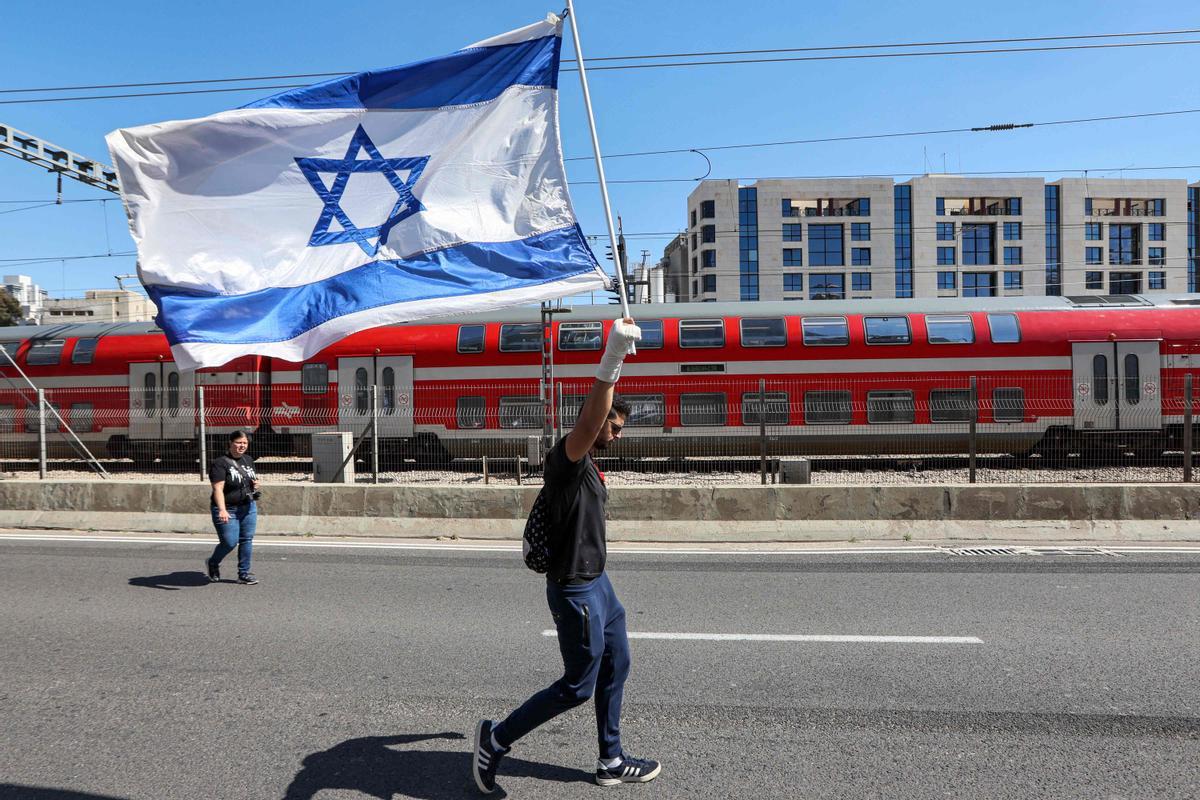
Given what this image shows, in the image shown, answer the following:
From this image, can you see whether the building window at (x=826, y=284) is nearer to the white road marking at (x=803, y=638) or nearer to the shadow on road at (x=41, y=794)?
the white road marking at (x=803, y=638)

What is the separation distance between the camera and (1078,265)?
8231cm

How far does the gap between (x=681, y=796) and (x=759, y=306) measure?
1572 centimetres

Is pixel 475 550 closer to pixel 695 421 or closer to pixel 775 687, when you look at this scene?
pixel 775 687

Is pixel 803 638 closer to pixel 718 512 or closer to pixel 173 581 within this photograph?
pixel 718 512

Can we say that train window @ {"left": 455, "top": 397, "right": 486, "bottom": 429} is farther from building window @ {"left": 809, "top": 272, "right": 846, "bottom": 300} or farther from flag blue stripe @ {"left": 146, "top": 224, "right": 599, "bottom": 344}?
building window @ {"left": 809, "top": 272, "right": 846, "bottom": 300}

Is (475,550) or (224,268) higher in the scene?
(224,268)

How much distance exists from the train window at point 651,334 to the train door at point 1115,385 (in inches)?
328

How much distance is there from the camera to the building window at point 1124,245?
83.7 meters

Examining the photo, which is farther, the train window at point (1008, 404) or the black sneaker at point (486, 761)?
the train window at point (1008, 404)

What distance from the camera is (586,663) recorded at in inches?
154

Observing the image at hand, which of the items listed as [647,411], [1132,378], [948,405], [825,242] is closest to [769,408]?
[647,411]

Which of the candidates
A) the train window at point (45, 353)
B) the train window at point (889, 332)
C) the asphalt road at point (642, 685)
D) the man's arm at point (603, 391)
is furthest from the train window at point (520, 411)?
the man's arm at point (603, 391)

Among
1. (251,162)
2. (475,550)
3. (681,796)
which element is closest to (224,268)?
(251,162)

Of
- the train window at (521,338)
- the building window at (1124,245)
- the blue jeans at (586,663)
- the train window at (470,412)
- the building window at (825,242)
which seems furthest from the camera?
the building window at (1124,245)
